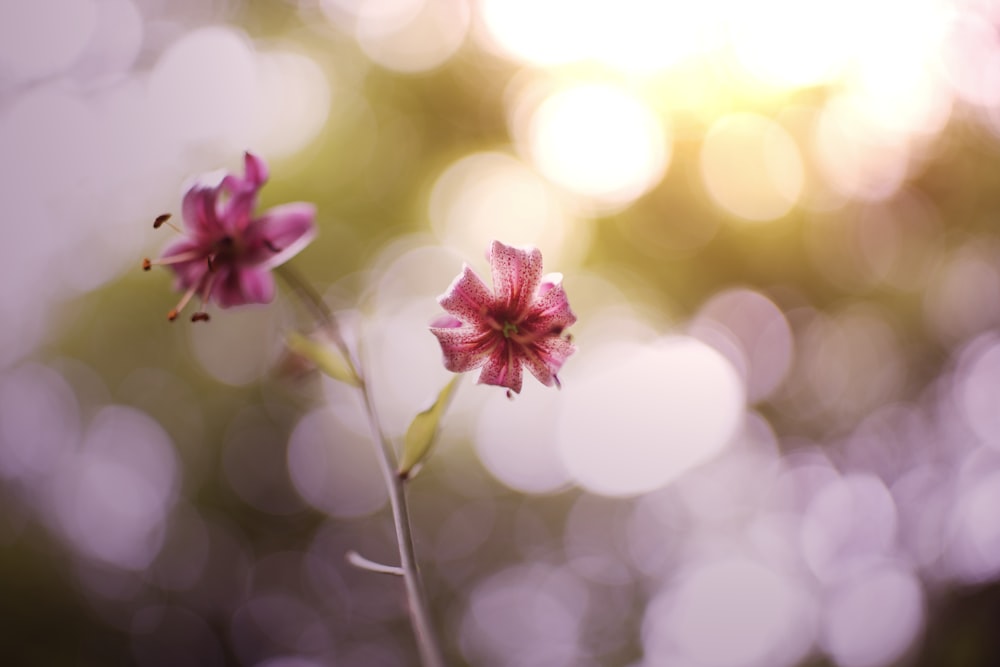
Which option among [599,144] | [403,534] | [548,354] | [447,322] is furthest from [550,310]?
[599,144]

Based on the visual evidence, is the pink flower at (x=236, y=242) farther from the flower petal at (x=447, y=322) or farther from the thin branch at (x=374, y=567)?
the thin branch at (x=374, y=567)

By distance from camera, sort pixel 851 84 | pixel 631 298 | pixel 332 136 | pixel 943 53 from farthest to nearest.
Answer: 1. pixel 631 298
2. pixel 332 136
3. pixel 851 84
4. pixel 943 53

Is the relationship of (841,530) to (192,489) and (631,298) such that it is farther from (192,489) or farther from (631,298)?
(192,489)

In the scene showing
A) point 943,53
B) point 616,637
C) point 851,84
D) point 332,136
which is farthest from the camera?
point 616,637

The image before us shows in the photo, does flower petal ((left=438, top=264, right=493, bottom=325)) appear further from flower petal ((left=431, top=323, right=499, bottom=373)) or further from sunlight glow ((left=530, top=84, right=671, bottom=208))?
sunlight glow ((left=530, top=84, right=671, bottom=208))

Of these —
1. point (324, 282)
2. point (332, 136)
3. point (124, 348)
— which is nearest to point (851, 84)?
point (332, 136)

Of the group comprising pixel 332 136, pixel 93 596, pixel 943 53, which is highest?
pixel 332 136

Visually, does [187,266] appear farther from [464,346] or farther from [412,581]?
[412,581]
